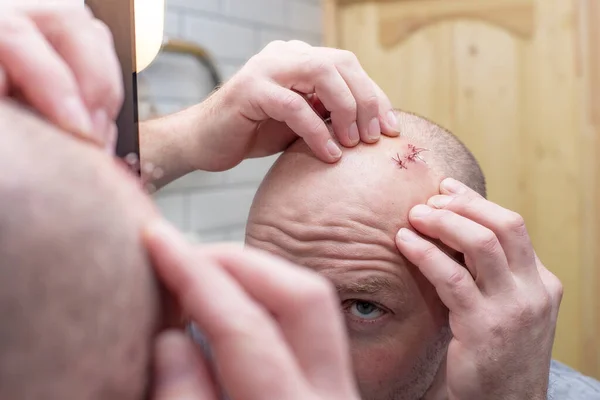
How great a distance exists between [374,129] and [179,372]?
487mm

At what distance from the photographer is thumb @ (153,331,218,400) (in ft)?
0.95

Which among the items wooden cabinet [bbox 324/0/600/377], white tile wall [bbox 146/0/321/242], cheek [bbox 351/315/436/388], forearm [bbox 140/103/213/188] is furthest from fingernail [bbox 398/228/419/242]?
wooden cabinet [bbox 324/0/600/377]

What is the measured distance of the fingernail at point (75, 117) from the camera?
30 cm

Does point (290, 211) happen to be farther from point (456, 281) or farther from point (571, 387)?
point (571, 387)

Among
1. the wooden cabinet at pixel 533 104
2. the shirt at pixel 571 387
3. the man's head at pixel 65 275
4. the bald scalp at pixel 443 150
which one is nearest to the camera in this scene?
the man's head at pixel 65 275

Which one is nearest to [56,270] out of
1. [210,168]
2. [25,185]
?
[25,185]

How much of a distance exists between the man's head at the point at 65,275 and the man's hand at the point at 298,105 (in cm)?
42

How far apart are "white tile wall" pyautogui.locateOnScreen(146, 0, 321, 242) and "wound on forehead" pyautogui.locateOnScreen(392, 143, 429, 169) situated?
0.36 meters

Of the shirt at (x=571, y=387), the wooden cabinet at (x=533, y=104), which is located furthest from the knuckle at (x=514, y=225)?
the wooden cabinet at (x=533, y=104)

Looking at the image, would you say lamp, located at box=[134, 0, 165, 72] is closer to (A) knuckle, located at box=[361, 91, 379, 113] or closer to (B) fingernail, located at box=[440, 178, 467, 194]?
(A) knuckle, located at box=[361, 91, 379, 113]

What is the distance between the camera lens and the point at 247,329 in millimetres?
279

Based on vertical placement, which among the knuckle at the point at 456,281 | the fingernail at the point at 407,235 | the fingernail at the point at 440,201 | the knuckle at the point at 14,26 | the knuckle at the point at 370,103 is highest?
the knuckle at the point at 14,26

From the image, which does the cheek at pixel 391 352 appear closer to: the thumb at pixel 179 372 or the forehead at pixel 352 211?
the forehead at pixel 352 211

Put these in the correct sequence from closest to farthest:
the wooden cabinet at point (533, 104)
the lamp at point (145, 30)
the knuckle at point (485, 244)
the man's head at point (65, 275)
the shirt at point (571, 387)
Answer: the man's head at point (65, 275) → the lamp at point (145, 30) → the knuckle at point (485, 244) → the shirt at point (571, 387) → the wooden cabinet at point (533, 104)
